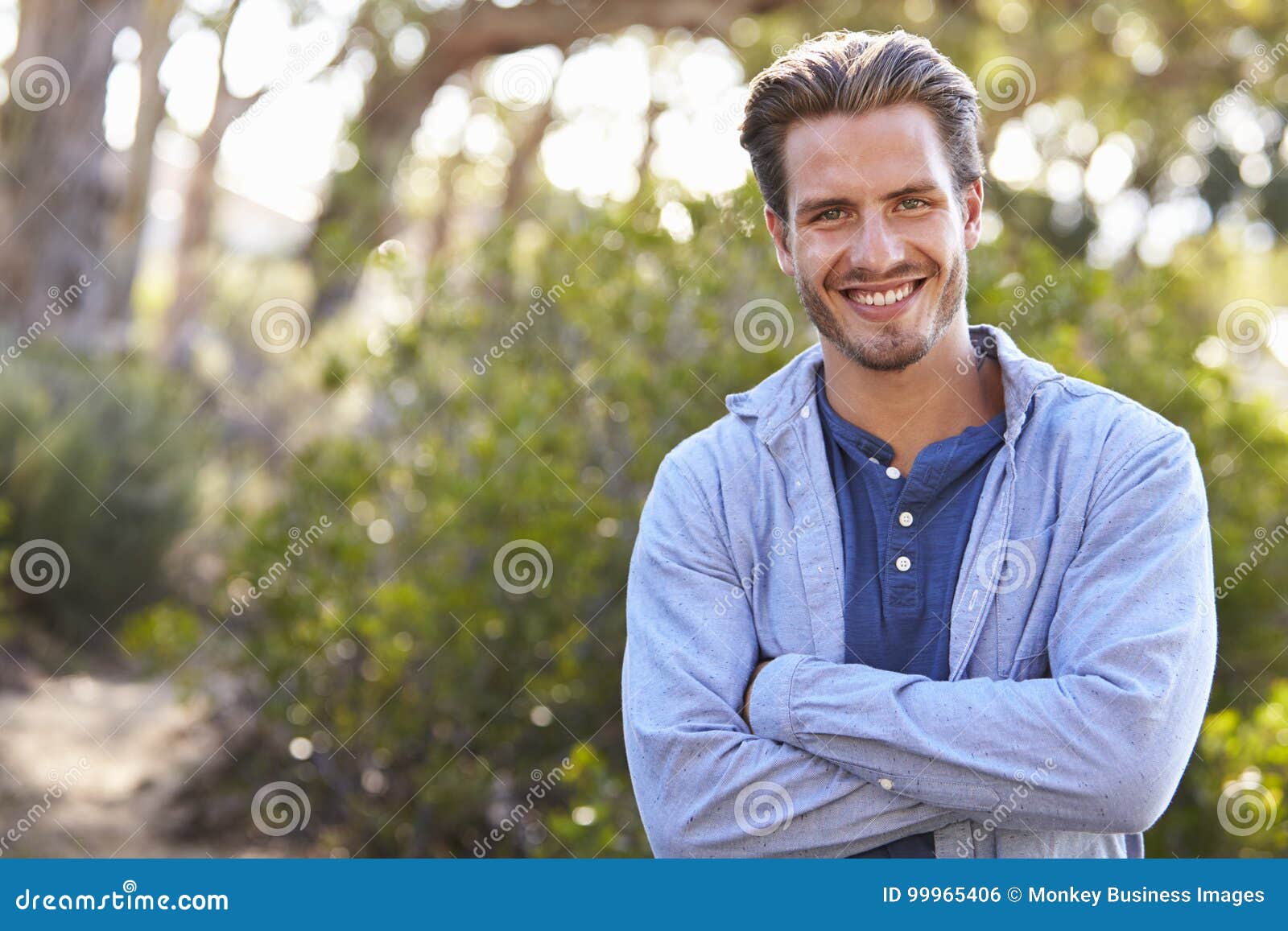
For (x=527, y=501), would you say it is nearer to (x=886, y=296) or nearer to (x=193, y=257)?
(x=886, y=296)

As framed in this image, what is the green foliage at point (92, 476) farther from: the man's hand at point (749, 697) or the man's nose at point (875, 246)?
the man's nose at point (875, 246)

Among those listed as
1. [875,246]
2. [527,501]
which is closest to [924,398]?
[875,246]

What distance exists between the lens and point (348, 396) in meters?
5.71

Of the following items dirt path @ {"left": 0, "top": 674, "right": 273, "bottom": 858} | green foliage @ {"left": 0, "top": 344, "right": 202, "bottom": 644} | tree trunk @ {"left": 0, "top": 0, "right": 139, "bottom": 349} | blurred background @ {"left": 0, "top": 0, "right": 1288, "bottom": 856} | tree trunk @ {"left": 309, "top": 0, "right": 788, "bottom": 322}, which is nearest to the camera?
blurred background @ {"left": 0, "top": 0, "right": 1288, "bottom": 856}

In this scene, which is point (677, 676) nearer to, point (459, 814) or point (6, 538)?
point (459, 814)

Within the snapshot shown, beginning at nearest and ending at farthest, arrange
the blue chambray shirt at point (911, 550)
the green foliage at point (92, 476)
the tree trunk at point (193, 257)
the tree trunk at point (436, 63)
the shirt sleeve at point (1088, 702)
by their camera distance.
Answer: the shirt sleeve at point (1088, 702)
the blue chambray shirt at point (911, 550)
the green foliage at point (92, 476)
the tree trunk at point (436, 63)
the tree trunk at point (193, 257)

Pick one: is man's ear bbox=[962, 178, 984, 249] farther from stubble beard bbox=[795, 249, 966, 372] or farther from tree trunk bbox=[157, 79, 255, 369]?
tree trunk bbox=[157, 79, 255, 369]

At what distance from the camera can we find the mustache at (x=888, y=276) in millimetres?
2133

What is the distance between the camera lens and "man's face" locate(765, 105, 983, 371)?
2.15 meters

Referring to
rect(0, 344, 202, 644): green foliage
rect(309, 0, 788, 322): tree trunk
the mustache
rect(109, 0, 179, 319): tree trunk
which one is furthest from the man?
rect(109, 0, 179, 319): tree trunk

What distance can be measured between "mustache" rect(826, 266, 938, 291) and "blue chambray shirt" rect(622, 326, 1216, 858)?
234mm

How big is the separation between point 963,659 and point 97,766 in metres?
5.51

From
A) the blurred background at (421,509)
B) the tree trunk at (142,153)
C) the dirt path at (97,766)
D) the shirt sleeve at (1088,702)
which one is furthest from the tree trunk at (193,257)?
the shirt sleeve at (1088,702)

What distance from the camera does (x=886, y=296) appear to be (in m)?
2.15
